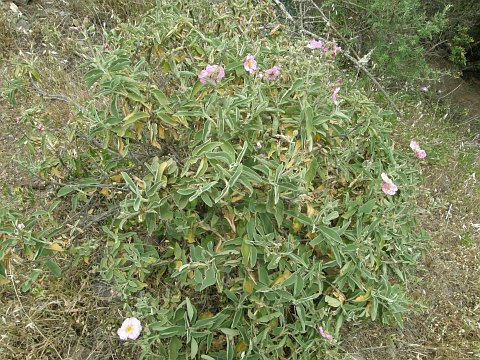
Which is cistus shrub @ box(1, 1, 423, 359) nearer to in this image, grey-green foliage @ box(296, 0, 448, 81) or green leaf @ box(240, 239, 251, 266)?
green leaf @ box(240, 239, 251, 266)

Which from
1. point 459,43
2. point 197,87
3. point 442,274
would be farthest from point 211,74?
point 459,43

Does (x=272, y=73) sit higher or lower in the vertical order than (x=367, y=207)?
higher

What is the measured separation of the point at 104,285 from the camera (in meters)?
2.29

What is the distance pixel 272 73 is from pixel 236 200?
27.6 inches

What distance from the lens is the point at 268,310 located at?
1940 mm

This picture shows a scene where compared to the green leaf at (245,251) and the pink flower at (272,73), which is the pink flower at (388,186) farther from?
the green leaf at (245,251)

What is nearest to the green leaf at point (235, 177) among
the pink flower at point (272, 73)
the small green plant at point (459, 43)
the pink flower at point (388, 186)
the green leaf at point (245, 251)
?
the green leaf at point (245, 251)

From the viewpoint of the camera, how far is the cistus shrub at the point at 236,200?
1.83 m

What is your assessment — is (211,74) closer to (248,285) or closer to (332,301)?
(248,285)

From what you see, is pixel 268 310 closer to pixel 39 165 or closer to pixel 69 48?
pixel 39 165

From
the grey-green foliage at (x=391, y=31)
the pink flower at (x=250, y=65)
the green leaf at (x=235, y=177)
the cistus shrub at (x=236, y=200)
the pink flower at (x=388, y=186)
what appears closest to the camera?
the green leaf at (x=235, y=177)

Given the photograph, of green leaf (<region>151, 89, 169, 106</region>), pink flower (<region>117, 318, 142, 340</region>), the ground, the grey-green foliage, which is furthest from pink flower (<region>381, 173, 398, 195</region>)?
the grey-green foliage

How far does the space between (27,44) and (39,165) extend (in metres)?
2.11

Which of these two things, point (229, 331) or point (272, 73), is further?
point (272, 73)
